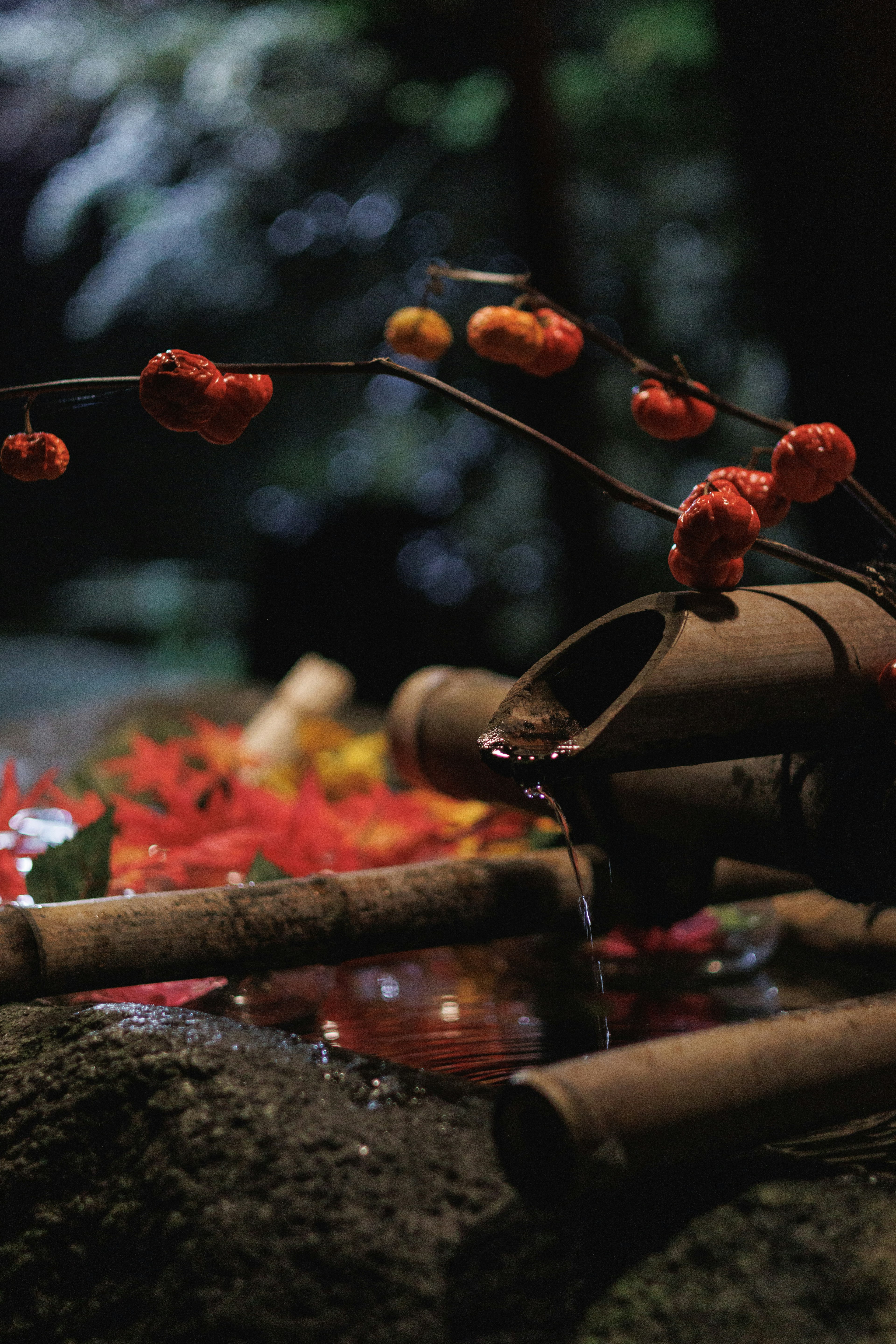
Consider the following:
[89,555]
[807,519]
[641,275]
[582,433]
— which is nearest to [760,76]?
[807,519]

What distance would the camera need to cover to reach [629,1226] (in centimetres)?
75

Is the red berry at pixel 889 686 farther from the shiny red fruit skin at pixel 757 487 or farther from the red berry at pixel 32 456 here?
the red berry at pixel 32 456

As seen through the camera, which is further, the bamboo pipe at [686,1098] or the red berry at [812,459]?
the red berry at [812,459]

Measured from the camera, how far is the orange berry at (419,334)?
4.00ft

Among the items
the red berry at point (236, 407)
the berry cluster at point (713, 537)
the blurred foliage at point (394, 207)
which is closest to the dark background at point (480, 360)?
the blurred foliage at point (394, 207)

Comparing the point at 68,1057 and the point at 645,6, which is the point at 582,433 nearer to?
the point at 645,6

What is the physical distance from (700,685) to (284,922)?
1.82 ft

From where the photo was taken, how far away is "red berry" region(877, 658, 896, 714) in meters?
1.01

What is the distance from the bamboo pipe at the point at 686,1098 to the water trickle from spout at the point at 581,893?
→ 0.26m

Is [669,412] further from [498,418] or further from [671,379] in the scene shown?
[498,418]

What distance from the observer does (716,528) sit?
0.95 metres

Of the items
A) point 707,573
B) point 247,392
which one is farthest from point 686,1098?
point 247,392

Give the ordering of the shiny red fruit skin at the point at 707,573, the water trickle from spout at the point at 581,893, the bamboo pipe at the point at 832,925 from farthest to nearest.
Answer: the bamboo pipe at the point at 832,925 → the water trickle from spout at the point at 581,893 → the shiny red fruit skin at the point at 707,573

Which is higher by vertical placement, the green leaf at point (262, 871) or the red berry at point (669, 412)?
the red berry at point (669, 412)
